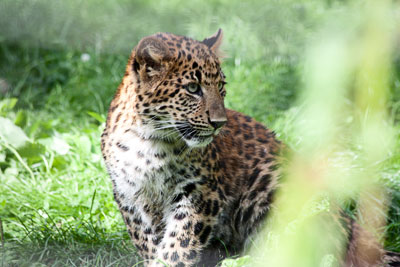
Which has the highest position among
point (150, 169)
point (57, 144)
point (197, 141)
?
point (197, 141)

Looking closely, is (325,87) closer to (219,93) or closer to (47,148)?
(219,93)

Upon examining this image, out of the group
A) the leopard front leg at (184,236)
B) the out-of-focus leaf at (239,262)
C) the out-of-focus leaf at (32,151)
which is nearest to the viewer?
the out-of-focus leaf at (239,262)

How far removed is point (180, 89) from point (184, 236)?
3.18 feet

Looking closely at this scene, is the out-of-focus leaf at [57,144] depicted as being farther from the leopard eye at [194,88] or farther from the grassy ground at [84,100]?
the leopard eye at [194,88]

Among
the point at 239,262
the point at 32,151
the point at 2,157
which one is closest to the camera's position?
the point at 239,262

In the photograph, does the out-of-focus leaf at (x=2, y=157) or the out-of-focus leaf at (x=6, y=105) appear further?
the out-of-focus leaf at (x=6, y=105)

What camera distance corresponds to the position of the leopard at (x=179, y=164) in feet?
10.5

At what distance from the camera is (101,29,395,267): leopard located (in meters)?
3.21

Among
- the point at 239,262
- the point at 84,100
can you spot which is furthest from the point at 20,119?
the point at 239,262

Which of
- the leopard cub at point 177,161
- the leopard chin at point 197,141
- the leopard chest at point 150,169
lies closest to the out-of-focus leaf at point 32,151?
the leopard cub at point 177,161

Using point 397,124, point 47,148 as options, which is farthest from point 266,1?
point 397,124

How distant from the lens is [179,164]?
3422mm

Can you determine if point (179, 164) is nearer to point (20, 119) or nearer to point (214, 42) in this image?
point (214, 42)

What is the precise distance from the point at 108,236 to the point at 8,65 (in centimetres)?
368
